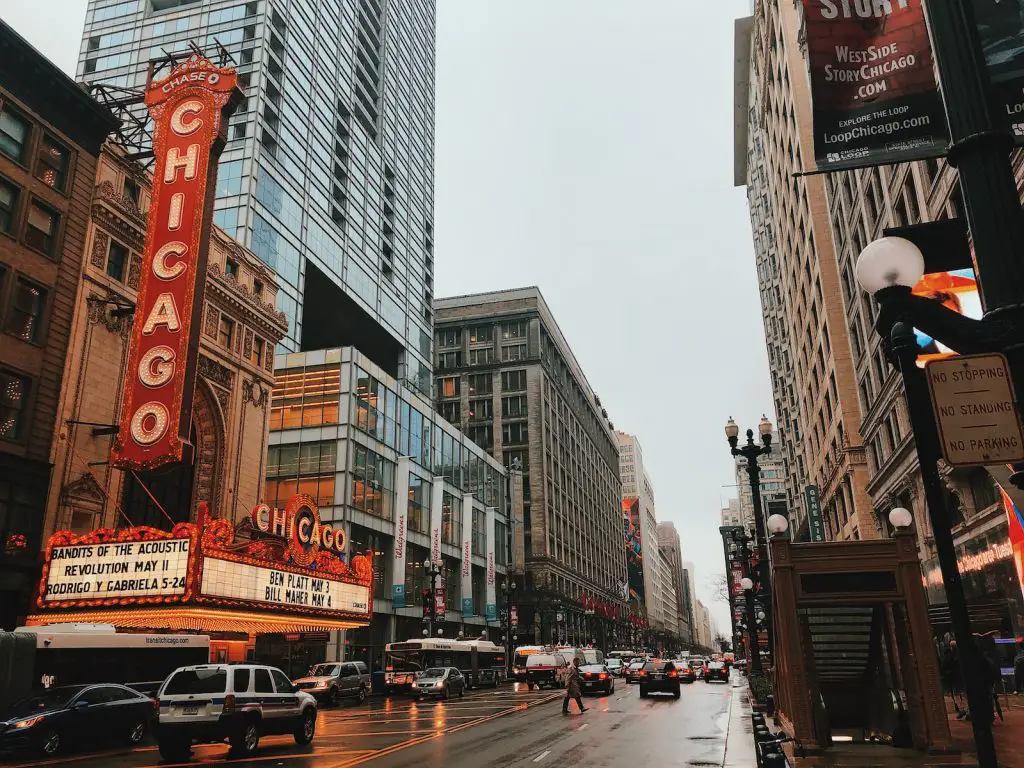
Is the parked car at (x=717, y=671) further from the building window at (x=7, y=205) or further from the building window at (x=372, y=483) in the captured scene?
the building window at (x=7, y=205)

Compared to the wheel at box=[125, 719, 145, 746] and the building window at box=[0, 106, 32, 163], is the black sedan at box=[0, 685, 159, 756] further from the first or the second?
the building window at box=[0, 106, 32, 163]

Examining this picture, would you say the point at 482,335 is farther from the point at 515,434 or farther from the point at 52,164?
the point at 52,164

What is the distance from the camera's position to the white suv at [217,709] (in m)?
15.6

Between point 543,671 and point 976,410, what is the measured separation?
A: 45.4 metres

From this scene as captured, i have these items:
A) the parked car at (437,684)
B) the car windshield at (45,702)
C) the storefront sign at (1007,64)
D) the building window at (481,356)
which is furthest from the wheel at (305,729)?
the building window at (481,356)

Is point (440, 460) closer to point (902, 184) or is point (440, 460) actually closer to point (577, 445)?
point (902, 184)

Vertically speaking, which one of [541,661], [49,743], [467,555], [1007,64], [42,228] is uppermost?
[42,228]

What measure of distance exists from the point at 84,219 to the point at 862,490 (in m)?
42.8

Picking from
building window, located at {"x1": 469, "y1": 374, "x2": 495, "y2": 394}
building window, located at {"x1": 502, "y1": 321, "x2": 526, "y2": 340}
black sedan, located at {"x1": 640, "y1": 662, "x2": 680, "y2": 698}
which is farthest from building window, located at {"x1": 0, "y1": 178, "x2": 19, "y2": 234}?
building window, located at {"x1": 502, "y1": 321, "x2": 526, "y2": 340}

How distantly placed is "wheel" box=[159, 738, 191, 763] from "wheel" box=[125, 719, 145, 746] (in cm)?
394

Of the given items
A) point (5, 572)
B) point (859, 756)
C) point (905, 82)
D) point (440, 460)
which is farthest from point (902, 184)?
point (440, 460)

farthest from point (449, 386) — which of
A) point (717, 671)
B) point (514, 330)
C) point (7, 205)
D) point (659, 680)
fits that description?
Answer: point (7, 205)

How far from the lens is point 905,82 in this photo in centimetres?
649

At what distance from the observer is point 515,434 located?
376 feet
